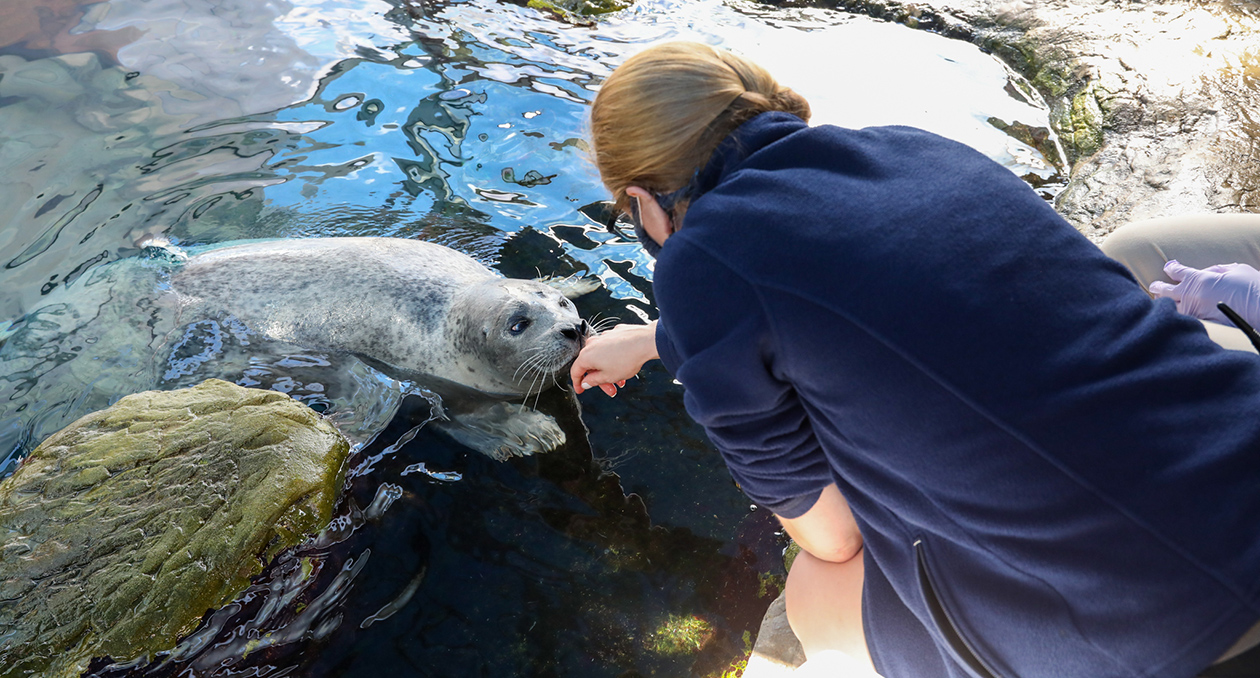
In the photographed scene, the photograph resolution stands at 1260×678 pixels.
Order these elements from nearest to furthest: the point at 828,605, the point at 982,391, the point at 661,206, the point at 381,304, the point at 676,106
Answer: the point at 982,391 → the point at 676,106 → the point at 661,206 → the point at 828,605 → the point at 381,304

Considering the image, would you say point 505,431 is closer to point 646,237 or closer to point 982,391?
point 646,237

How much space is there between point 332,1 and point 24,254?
366 centimetres

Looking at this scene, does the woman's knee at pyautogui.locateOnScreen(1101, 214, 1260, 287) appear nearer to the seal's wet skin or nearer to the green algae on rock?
the seal's wet skin

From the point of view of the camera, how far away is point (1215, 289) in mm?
2232

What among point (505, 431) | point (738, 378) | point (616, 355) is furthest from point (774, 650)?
point (505, 431)

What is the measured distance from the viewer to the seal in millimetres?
4039

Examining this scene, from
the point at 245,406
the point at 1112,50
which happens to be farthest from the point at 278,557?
the point at 1112,50

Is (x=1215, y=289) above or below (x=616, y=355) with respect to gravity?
above

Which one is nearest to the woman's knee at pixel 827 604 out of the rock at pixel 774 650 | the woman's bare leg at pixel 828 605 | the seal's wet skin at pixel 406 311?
the woman's bare leg at pixel 828 605

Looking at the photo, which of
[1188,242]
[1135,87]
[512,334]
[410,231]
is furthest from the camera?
[1135,87]

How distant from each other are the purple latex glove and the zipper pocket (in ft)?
3.97

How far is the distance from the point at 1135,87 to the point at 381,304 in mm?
5308

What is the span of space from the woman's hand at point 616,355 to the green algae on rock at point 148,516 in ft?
4.01

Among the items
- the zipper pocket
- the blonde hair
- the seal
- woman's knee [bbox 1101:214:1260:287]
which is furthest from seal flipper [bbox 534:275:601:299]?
the zipper pocket
